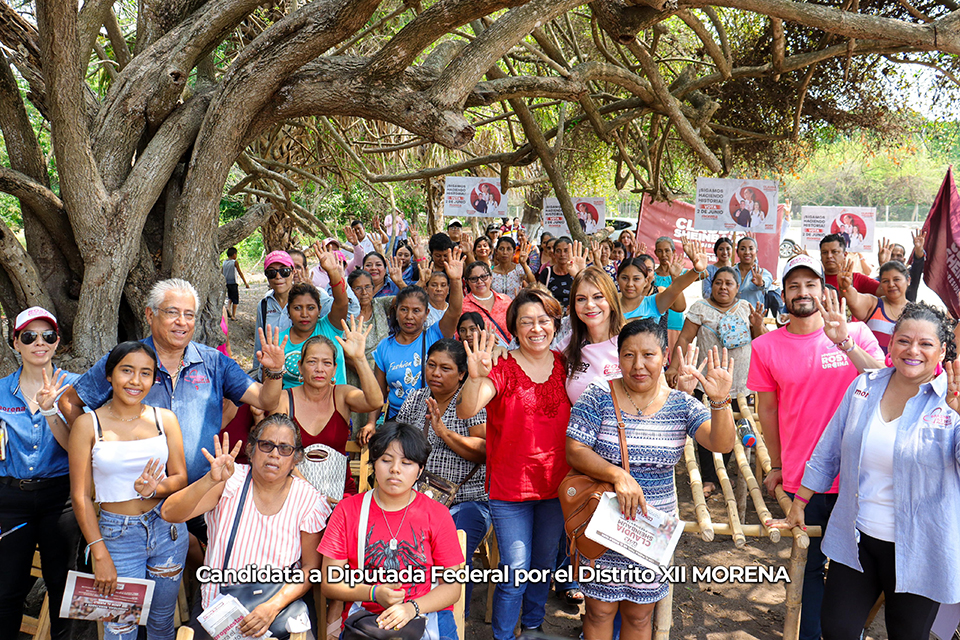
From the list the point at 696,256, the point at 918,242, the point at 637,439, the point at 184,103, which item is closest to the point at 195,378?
the point at 637,439

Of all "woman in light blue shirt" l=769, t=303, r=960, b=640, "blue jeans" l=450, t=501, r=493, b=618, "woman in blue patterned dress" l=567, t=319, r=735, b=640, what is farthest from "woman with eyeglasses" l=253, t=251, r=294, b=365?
"woman in light blue shirt" l=769, t=303, r=960, b=640

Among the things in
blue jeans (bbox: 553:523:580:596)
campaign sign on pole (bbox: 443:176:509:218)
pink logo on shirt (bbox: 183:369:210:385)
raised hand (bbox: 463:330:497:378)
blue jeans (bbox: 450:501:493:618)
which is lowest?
blue jeans (bbox: 553:523:580:596)

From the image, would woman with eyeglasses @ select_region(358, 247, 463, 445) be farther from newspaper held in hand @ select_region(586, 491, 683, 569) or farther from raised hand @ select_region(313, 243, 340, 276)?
newspaper held in hand @ select_region(586, 491, 683, 569)

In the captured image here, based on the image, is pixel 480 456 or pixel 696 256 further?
pixel 696 256

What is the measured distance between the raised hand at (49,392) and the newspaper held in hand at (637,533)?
2395 mm

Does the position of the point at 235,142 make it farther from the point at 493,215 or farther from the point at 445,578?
the point at 493,215

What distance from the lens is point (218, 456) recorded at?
2.71 meters

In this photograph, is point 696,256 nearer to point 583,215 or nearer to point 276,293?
point 276,293

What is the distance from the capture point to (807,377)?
312 cm

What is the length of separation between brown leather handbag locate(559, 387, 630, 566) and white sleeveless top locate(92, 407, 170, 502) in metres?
1.74

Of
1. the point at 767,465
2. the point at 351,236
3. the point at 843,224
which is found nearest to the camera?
the point at 767,465

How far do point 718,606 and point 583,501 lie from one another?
1732 millimetres

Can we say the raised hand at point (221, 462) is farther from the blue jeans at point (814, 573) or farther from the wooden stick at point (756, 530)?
the blue jeans at point (814, 573)

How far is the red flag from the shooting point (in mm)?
4645
